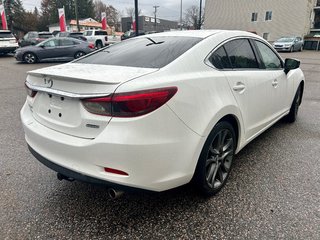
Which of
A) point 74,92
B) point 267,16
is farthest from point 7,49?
point 267,16

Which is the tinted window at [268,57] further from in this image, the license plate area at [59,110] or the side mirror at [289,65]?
the license plate area at [59,110]

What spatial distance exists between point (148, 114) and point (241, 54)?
165 centimetres

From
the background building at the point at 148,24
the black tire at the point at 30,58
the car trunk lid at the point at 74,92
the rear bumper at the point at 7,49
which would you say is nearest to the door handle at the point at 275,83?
the car trunk lid at the point at 74,92

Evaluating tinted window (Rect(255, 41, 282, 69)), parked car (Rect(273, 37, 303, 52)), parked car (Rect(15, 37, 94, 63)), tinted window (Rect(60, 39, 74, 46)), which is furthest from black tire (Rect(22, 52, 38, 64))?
parked car (Rect(273, 37, 303, 52))

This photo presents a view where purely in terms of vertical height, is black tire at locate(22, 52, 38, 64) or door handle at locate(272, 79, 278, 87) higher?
door handle at locate(272, 79, 278, 87)

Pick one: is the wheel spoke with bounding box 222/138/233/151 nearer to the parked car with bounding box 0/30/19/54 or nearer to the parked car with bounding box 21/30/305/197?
the parked car with bounding box 21/30/305/197

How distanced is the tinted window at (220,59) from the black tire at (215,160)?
1.80 ft

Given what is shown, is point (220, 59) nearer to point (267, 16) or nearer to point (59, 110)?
point (59, 110)

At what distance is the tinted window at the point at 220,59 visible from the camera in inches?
101

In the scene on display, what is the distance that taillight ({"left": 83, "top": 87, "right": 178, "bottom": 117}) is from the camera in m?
1.86

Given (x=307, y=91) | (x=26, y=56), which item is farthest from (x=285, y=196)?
(x=26, y=56)

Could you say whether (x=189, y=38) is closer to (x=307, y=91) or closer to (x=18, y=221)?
(x=18, y=221)

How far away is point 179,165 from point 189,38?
1339 mm

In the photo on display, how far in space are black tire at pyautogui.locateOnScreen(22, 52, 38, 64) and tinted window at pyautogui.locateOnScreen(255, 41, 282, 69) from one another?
542 inches
